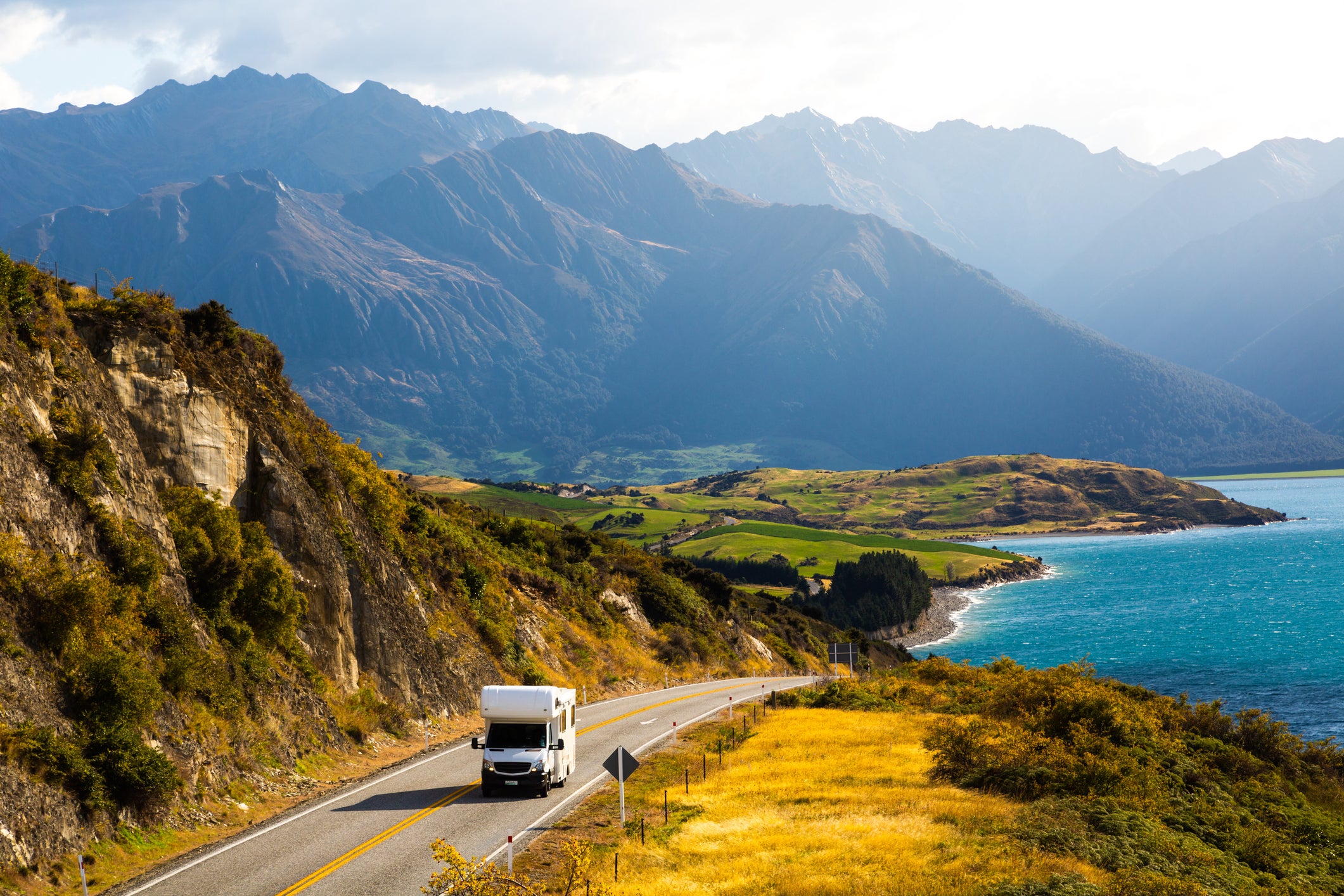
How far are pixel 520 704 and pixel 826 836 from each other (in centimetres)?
938

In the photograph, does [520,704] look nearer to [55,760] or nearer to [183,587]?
[183,587]

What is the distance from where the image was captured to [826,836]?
2086 centimetres

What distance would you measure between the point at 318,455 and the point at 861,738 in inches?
965

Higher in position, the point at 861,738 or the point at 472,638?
the point at 472,638

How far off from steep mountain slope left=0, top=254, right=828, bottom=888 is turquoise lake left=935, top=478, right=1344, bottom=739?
191 feet

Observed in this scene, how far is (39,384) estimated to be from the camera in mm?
23469

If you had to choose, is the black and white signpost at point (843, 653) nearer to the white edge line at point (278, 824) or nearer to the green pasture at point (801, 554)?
the white edge line at point (278, 824)

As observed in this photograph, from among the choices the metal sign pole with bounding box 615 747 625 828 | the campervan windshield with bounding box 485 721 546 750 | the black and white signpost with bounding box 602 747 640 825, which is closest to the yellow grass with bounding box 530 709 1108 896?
the metal sign pole with bounding box 615 747 625 828

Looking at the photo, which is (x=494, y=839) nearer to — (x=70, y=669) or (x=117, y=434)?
(x=70, y=669)

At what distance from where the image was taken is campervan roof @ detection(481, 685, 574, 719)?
25.6 m

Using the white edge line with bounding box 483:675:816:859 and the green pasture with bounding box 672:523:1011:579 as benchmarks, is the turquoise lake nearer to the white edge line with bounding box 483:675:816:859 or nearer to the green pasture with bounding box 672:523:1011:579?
the green pasture with bounding box 672:523:1011:579

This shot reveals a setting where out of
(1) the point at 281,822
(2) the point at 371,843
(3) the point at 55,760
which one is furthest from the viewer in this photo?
(1) the point at 281,822

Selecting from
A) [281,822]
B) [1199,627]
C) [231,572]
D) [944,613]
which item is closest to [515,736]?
[281,822]

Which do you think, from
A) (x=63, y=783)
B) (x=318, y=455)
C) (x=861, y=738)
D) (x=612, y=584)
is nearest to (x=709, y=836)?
(x=63, y=783)
